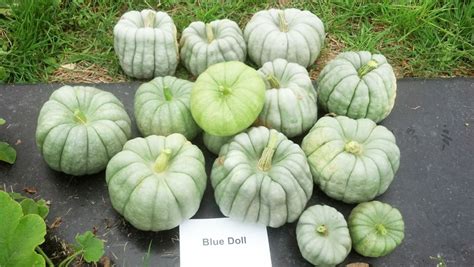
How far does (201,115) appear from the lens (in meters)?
2.53

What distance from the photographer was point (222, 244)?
2.59m

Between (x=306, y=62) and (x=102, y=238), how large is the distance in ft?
4.80

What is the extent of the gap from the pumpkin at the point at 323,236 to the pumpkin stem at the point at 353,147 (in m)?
0.28

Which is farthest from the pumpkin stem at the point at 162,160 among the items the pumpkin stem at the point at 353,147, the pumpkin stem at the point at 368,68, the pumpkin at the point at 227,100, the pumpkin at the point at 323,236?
the pumpkin stem at the point at 368,68

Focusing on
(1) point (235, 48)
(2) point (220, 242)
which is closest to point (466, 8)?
(1) point (235, 48)

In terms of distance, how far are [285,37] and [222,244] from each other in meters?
1.19

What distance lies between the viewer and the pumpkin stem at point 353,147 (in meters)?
2.57

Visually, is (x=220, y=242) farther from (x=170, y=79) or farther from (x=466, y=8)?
(x=466, y=8)

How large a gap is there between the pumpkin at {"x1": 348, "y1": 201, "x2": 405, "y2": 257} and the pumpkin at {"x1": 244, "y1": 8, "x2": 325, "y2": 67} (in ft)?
3.24

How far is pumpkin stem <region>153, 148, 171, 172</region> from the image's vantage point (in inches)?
94.7

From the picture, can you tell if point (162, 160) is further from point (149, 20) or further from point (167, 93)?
point (149, 20)

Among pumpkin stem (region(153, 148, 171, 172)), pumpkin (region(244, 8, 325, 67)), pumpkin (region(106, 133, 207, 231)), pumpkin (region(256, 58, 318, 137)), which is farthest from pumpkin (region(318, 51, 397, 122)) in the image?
pumpkin stem (region(153, 148, 171, 172))

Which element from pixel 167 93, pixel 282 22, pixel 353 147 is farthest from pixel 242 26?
pixel 353 147

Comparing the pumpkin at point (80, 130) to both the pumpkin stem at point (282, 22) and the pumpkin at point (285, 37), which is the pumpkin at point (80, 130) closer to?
the pumpkin at point (285, 37)
